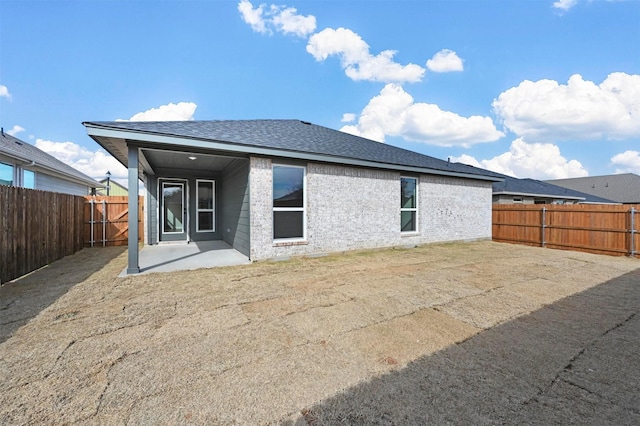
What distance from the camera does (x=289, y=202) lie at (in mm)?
7680

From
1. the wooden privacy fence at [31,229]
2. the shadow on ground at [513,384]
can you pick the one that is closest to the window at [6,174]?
the wooden privacy fence at [31,229]

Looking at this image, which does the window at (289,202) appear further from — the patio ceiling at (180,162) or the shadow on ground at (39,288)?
the shadow on ground at (39,288)

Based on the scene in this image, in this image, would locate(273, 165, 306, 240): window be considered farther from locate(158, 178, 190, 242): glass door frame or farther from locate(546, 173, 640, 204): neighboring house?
locate(546, 173, 640, 204): neighboring house

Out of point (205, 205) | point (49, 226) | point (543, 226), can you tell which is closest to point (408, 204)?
point (543, 226)

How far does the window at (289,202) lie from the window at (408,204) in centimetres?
397

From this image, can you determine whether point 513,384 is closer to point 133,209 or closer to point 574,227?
point 133,209

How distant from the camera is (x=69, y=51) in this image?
8.91m

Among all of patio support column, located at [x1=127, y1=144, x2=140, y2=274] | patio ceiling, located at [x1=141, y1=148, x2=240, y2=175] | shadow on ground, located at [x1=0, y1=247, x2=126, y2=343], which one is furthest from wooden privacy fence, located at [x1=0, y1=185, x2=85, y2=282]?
patio ceiling, located at [x1=141, y1=148, x2=240, y2=175]

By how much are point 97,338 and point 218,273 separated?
293 cm

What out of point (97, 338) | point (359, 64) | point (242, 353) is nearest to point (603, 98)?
point (359, 64)

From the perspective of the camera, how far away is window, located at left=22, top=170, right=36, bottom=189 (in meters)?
10.2

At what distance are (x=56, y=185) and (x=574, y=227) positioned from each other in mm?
21684

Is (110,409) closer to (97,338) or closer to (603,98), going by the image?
(97,338)

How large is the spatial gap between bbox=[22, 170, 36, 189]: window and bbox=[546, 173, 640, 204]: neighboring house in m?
45.0
